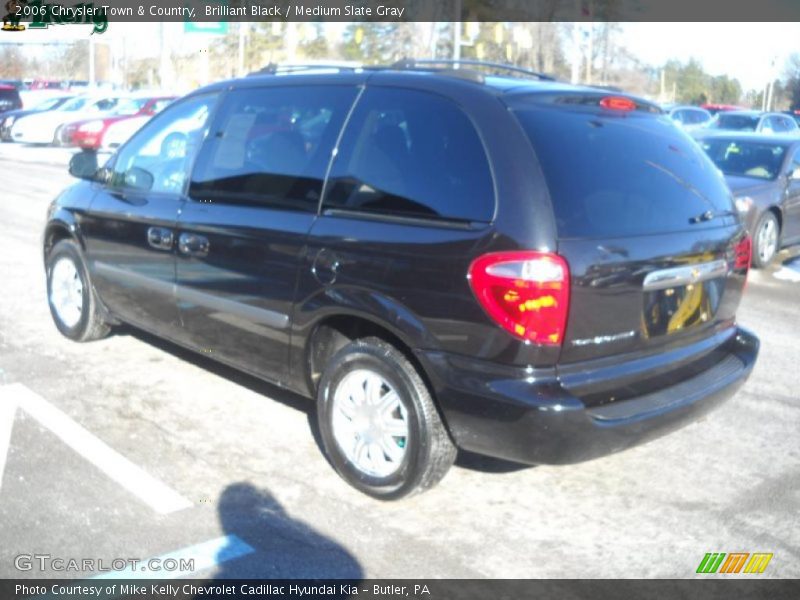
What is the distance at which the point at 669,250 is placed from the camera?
3910 millimetres

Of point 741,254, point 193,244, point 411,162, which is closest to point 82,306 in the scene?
point 193,244

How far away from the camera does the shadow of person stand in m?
3.51

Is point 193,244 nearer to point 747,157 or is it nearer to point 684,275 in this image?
point 684,275

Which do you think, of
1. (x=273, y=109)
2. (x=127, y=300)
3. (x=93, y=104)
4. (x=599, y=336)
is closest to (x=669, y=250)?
(x=599, y=336)

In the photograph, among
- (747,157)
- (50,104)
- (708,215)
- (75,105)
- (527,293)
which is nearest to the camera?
(527,293)

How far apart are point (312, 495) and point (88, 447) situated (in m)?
1.30

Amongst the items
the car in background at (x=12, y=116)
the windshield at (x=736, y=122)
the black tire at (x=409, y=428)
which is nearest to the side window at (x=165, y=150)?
the black tire at (x=409, y=428)

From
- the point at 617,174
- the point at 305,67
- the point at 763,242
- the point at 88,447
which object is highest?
the point at 305,67

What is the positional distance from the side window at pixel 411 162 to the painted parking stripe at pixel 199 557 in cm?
153

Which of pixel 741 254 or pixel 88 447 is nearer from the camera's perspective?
pixel 741 254

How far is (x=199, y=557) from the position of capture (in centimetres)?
361

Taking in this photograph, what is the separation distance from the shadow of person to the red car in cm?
2124

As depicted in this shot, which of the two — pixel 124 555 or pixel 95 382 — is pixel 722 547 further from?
pixel 95 382

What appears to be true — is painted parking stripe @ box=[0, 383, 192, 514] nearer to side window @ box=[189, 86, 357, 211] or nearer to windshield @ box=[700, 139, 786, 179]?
side window @ box=[189, 86, 357, 211]
